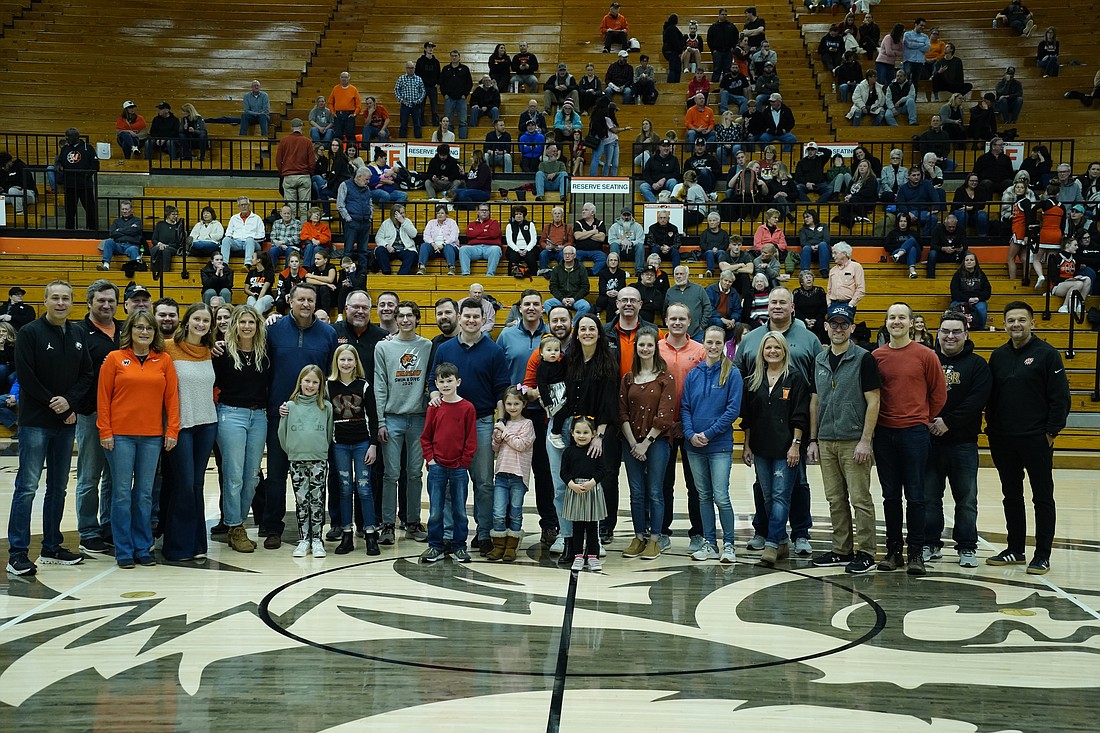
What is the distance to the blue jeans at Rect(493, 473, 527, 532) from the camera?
7230 millimetres

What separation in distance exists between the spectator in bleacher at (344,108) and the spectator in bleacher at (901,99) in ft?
34.2

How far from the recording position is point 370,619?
572 cm

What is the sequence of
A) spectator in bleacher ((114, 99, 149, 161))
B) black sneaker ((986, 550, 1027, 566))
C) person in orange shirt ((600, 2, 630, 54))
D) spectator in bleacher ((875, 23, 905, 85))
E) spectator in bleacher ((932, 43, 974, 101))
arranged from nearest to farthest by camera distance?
black sneaker ((986, 550, 1027, 566)) → spectator in bleacher ((114, 99, 149, 161)) → spectator in bleacher ((932, 43, 974, 101)) → spectator in bleacher ((875, 23, 905, 85)) → person in orange shirt ((600, 2, 630, 54))

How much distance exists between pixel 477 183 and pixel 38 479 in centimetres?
1236

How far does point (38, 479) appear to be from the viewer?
6547 millimetres

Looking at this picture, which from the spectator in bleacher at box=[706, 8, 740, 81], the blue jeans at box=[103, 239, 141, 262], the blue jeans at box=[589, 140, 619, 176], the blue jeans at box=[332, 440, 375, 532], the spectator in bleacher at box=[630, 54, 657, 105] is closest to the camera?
the blue jeans at box=[332, 440, 375, 532]

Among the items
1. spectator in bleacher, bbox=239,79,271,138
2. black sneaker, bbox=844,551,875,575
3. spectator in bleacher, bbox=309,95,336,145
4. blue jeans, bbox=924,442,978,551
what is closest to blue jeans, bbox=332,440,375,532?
black sneaker, bbox=844,551,875,575

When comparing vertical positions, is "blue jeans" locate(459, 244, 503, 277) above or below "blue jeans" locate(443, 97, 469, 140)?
below

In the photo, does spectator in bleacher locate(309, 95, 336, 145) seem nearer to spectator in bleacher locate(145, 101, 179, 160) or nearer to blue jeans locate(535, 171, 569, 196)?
spectator in bleacher locate(145, 101, 179, 160)

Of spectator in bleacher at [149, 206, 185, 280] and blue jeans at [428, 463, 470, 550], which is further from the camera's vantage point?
spectator in bleacher at [149, 206, 185, 280]

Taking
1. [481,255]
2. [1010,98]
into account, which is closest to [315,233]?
[481,255]

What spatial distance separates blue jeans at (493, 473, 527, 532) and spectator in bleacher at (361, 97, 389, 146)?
1397 centimetres

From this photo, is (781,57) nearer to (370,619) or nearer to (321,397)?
(321,397)

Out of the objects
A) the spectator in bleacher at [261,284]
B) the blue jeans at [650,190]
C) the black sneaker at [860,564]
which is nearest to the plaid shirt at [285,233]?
the spectator in bleacher at [261,284]
